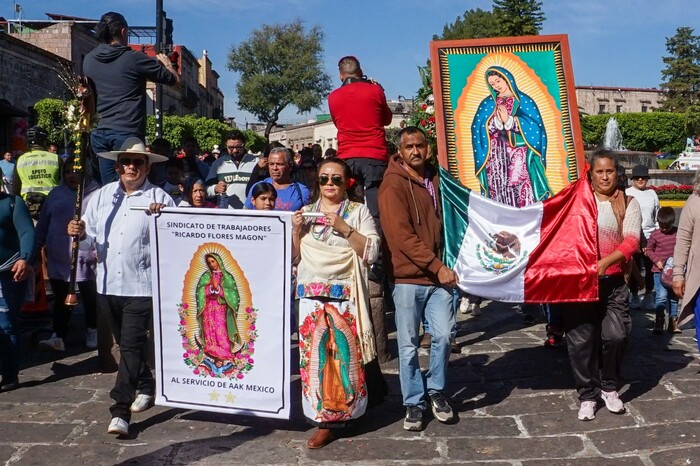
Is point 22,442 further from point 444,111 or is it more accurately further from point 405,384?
point 444,111

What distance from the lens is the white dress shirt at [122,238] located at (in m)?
5.55

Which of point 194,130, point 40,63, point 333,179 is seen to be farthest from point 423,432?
point 194,130

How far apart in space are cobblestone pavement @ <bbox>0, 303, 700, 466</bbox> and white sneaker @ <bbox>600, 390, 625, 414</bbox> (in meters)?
0.06

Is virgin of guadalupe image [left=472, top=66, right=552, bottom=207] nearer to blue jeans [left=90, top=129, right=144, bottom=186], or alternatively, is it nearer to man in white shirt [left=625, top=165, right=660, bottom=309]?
blue jeans [left=90, top=129, right=144, bottom=186]

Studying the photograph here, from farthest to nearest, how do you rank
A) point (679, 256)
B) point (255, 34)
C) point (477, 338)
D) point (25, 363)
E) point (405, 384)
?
point (255, 34), point (477, 338), point (25, 363), point (679, 256), point (405, 384)

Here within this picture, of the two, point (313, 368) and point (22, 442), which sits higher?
point (313, 368)

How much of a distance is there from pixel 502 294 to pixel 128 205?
2.64 meters

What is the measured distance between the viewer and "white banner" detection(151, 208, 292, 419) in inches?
208

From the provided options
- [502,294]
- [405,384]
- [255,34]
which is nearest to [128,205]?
[405,384]

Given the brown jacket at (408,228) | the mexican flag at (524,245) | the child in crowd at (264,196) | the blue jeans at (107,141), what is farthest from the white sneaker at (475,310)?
the blue jeans at (107,141)

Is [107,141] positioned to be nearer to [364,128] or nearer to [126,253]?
[126,253]

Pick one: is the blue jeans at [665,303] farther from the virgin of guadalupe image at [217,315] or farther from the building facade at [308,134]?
the building facade at [308,134]

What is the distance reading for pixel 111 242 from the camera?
5633 millimetres

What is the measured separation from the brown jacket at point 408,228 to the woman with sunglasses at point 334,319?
222mm
